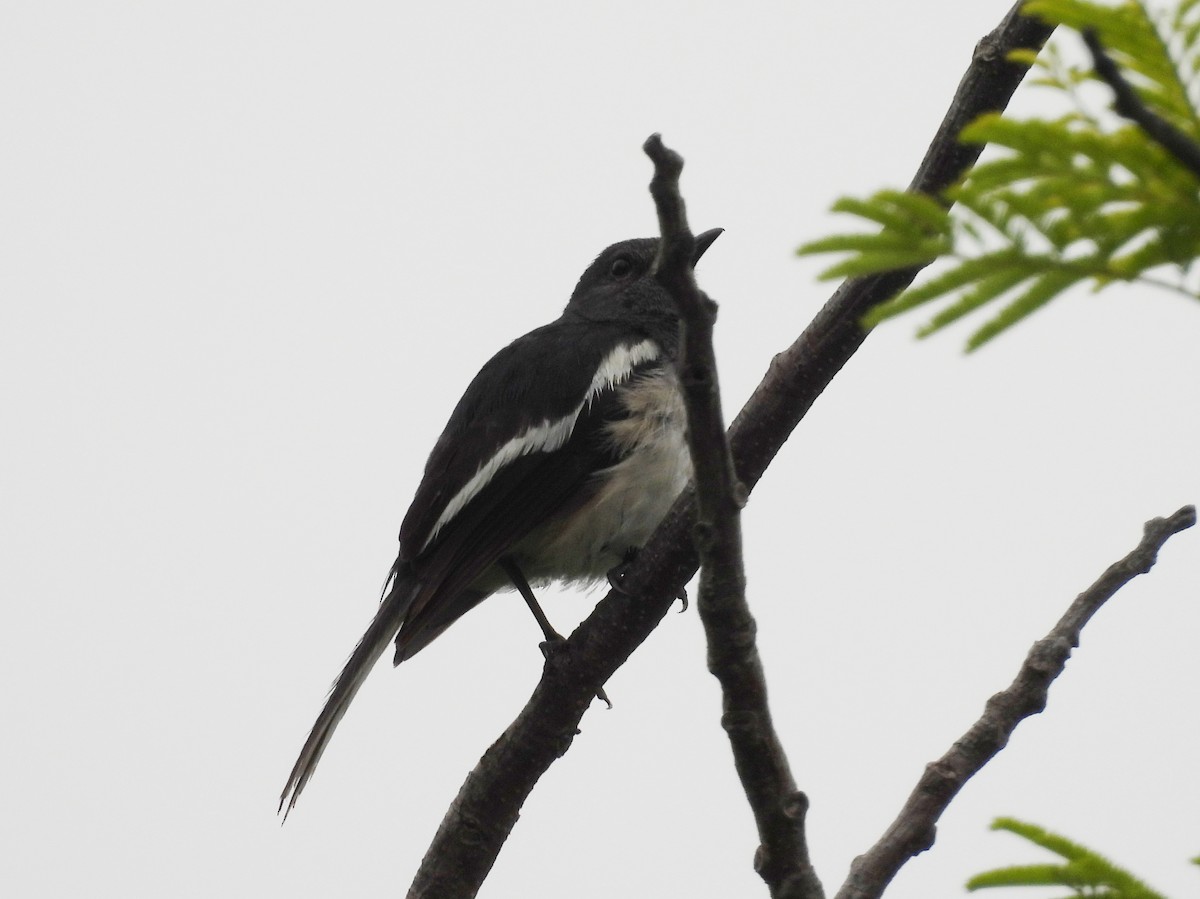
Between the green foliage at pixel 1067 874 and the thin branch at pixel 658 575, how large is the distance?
2.03 meters

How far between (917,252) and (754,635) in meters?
1.49

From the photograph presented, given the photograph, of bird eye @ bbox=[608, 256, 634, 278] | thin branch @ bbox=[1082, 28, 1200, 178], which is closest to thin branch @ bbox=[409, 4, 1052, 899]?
thin branch @ bbox=[1082, 28, 1200, 178]

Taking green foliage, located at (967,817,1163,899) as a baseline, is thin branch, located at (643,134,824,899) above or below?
above

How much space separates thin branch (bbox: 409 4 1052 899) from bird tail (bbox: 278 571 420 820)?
104 cm

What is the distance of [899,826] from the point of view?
3.27 m

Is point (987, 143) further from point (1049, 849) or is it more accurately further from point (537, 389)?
point (537, 389)

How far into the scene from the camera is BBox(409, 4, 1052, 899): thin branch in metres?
4.07

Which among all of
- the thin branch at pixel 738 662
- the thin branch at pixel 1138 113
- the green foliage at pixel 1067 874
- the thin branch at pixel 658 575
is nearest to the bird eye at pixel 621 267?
the thin branch at pixel 658 575

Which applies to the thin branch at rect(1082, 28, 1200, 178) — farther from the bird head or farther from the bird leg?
the bird head

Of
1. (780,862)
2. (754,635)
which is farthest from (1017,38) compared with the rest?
(780,862)

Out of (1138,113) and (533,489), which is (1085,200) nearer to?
(1138,113)

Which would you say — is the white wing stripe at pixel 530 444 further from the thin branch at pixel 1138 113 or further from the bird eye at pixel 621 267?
the thin branch at pixel 1138 113

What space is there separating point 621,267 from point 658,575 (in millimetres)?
3793

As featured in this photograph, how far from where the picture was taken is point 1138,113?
1319 millimetres
